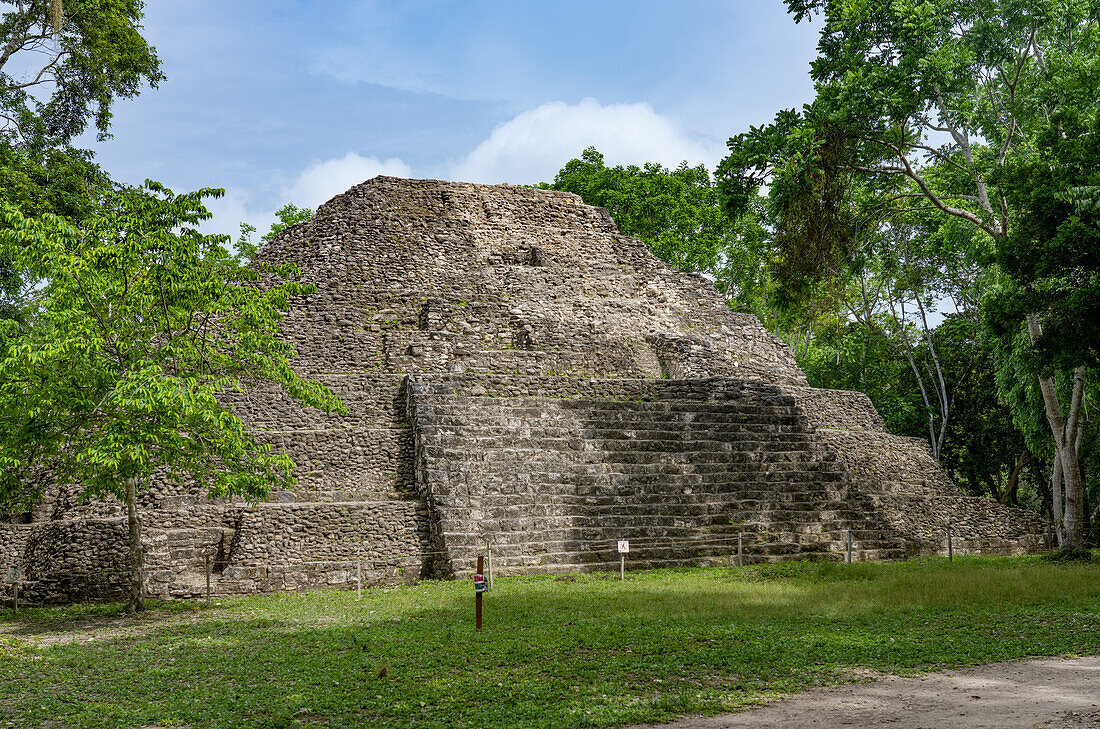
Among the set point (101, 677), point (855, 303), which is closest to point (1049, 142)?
point (101, 677)

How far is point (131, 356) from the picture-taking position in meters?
10.9

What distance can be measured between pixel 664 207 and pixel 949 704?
27.5 metres

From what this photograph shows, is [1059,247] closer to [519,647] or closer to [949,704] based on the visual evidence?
[949,704]

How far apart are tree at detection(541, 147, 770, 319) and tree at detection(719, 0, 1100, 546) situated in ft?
48.4

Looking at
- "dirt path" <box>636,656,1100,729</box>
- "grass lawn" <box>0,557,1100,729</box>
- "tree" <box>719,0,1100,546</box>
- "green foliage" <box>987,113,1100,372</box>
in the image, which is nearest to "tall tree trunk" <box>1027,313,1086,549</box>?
"tree" <box>719,0,1100,546</box>

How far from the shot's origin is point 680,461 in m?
16.2

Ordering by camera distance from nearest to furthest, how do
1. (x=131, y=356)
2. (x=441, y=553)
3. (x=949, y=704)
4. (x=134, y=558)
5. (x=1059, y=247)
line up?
(x=949, y=704) → (x=131, y=356) → (x=134, y=558) → (x=1059, y=247) → (x=441, y=553)

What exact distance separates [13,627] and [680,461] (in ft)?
34.9

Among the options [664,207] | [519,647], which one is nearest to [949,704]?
[519,647]

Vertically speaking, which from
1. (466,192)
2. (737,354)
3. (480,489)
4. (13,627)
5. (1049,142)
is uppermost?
(466,192)

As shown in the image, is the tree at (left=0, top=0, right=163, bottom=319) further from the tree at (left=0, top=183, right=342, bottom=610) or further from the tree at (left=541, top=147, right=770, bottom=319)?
the tree at (left=541, top=147, right=770, bottom=319)

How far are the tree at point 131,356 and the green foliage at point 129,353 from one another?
2cm

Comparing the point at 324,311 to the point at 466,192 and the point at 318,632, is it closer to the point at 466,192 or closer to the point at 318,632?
the point at 466,192

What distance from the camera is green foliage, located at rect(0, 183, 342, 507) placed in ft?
33.0
